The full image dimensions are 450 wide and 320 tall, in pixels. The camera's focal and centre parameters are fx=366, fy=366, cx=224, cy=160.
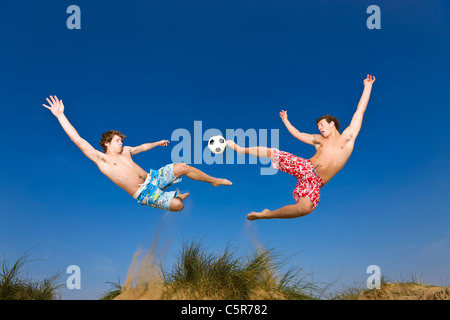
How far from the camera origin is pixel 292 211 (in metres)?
9.08

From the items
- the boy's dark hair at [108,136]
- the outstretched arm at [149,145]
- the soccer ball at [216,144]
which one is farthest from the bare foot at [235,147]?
the boy's dark hair at [108,136]

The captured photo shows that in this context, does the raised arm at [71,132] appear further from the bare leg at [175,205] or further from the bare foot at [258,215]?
the bare foot at [258,215]

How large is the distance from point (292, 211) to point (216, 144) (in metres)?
2.52

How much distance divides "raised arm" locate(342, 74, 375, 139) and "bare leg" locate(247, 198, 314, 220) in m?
2.12

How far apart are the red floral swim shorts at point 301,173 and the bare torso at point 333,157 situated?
0.78 feet

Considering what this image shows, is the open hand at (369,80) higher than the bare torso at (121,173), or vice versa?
the open hand at (369,80)

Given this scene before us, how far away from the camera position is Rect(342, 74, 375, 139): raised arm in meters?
9.39

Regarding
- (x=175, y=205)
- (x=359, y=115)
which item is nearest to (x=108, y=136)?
(x=175, y=205)

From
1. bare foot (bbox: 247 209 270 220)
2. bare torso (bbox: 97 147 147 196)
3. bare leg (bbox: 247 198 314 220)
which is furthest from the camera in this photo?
bare foot (bbox: 247 209 270 220)

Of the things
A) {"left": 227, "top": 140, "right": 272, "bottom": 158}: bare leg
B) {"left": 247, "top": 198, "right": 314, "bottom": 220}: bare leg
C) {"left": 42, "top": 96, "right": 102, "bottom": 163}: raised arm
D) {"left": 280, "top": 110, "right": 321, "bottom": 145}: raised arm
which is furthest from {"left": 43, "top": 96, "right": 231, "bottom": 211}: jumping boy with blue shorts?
{"left": 280, "top": 110, "right": 321, "bottom": 145}: raised arm

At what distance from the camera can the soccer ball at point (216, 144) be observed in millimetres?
9102

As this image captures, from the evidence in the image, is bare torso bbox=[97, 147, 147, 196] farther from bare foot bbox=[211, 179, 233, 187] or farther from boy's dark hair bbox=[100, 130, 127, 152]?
bare foot bbox=[211, 179, 233, 187]
